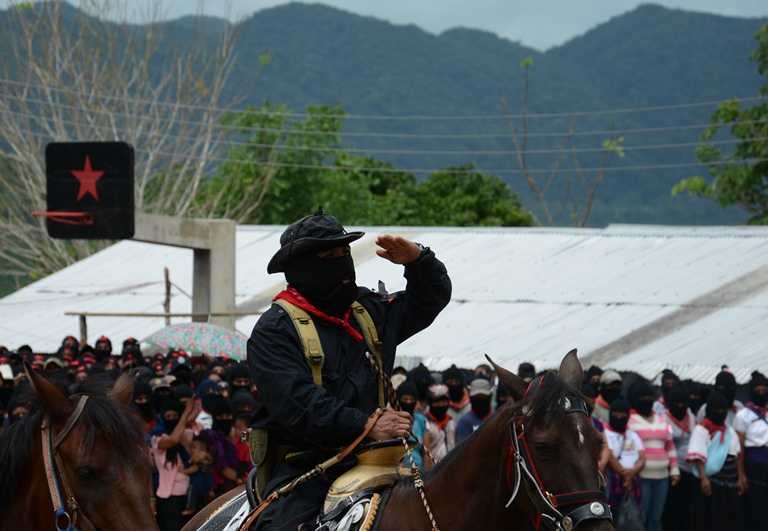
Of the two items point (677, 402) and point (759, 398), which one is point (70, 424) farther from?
point (759, 398)

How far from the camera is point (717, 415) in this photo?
14.6 meters

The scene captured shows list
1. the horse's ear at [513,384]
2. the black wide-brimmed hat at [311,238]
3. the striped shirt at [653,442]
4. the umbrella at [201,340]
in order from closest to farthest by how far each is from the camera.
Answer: the horse's ear at [513,384] → the black wide-brimmed hat at [311,238] → the striped shirt at [653,442] → the umbrella at [201,340]

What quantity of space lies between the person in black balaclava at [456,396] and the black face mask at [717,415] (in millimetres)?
2631

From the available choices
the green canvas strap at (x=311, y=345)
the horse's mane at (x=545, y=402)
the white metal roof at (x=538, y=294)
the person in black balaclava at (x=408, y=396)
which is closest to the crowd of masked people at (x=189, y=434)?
the person in black balaclava at (x=408, y=396)

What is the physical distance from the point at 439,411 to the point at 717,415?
3116 mm

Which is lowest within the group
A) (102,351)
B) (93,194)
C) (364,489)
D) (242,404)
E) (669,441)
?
(102,351)

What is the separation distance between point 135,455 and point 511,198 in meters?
49.5

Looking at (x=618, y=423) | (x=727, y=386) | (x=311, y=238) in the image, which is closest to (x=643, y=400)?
(x=618, y=423)

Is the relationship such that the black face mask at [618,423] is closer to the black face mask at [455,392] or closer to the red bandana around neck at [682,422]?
the red bandana around neck at [682,422]

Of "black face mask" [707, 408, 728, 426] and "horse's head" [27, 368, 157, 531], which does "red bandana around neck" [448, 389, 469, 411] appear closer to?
"black face mask" [707, 408, 728, 426]

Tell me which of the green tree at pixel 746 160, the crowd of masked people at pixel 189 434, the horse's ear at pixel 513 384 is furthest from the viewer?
the green tree at pixel 746 160

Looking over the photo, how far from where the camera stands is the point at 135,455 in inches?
209

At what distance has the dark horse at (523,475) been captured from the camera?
16.6 feet

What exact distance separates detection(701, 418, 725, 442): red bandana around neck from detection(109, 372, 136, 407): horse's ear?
10027mm
